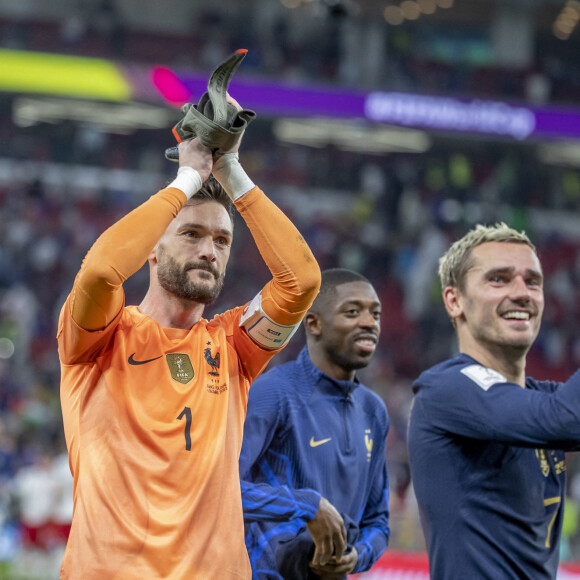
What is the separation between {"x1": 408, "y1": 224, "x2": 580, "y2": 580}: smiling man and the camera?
9.46 ft

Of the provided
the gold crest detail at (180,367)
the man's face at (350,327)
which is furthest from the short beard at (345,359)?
the gold crest detail at (180,367)

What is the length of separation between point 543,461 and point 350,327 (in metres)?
1.33

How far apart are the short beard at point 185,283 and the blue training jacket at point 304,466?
91 centimetres

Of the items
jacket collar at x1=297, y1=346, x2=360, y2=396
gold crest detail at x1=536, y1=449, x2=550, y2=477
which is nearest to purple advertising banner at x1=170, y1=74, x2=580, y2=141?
jacket collar at x1=297, y1=346, x2=360, y2=396

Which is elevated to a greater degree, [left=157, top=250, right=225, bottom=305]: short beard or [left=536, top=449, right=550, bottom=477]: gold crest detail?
[left=157, top=250, right=225, bottom=305]: short beard

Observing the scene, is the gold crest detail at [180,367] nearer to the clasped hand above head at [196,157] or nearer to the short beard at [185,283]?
the short beard at [185,283]

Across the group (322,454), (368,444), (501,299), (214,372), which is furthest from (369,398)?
(214,372)

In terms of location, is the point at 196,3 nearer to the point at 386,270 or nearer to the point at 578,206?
the point at 386,270

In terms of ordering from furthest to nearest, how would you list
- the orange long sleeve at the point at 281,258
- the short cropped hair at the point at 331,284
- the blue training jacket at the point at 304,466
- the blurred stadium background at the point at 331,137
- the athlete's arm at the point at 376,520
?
the blurred stadium background at the point at 331,137, the short cropped hair at the point at 331,284, the athlete's arm at the point at 376,520, the blue training jacket at the point at 304,466, the orange long sleeve at the point at 281,258

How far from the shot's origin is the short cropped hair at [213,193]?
10.5 feet

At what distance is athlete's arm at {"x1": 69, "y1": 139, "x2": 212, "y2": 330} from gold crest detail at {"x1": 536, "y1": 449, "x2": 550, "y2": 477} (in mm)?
1452

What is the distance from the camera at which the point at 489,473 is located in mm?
3045

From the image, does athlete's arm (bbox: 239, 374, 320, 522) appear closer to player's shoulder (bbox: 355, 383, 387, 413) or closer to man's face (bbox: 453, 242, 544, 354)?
player's shoulder (bbox: 355, 383, 387, 413)

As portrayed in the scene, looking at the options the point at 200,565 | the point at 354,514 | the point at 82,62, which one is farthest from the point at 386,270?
the point at 200,565
